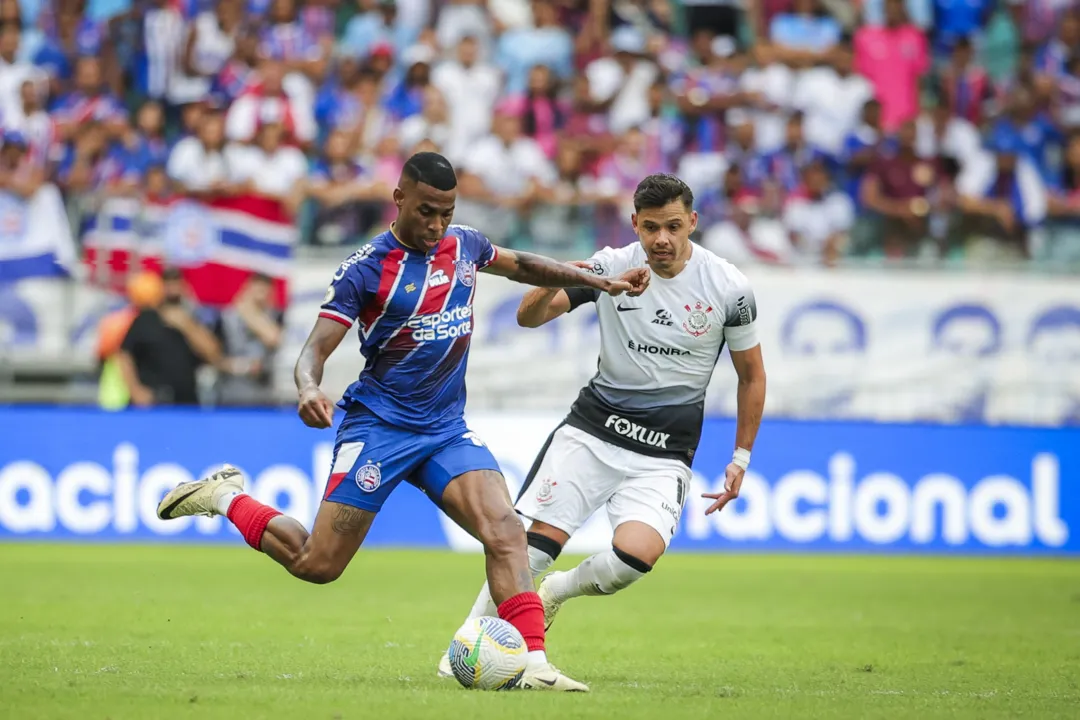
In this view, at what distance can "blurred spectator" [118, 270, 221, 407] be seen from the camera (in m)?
16.9

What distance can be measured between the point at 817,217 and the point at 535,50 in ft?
14.3

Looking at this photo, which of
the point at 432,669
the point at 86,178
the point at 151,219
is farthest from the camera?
the point at 86,178

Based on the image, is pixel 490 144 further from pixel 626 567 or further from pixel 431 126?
pixel 626 567

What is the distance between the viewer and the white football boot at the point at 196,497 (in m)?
8.44

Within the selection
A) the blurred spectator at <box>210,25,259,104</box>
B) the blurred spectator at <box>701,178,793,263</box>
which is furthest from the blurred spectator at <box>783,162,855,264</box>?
the blurred spectator at <box>210,25,259,104</box>

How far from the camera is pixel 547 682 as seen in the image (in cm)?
757

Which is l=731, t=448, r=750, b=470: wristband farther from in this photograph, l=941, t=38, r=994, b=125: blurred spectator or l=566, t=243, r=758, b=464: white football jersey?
l=941, t=38, r=994, b=125: blurred spectator

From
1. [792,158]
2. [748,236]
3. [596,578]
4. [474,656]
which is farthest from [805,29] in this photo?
[474,656]

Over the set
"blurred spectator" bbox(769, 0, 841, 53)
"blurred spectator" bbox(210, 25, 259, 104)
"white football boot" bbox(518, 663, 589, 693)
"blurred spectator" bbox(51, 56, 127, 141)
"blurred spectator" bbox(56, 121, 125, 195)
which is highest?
"blurred spectator" bbox(769, 0, 841, 53)

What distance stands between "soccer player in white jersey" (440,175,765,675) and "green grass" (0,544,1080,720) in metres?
0.82

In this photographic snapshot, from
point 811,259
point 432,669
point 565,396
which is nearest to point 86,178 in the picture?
point 565,396

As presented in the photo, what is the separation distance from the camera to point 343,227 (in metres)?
17.5

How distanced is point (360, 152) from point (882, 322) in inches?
253

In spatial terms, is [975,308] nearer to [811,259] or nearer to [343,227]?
[811,259]
